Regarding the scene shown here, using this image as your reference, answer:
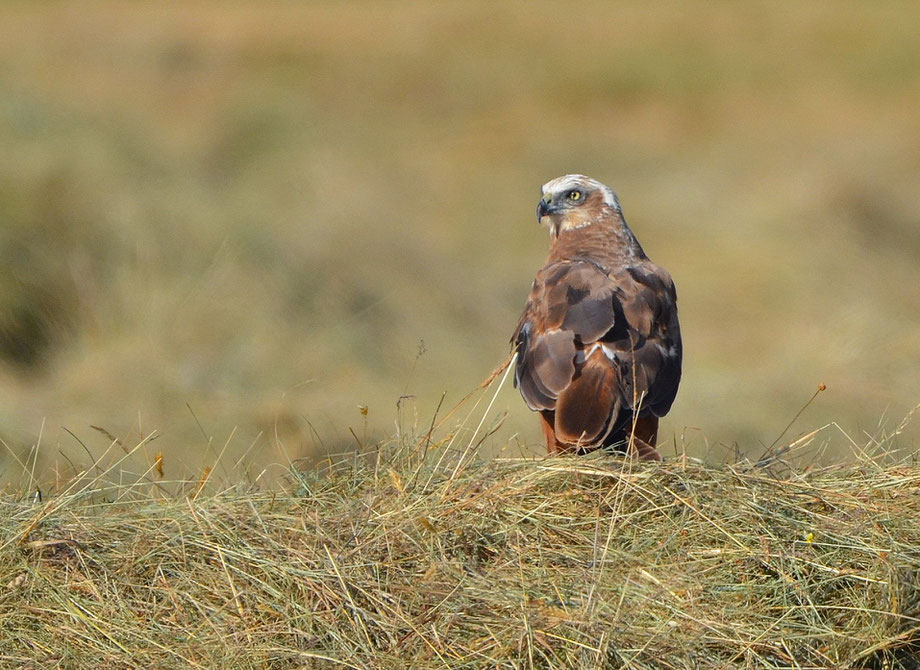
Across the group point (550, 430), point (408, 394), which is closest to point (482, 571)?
point (550, 430)

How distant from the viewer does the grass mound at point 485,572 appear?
2695mm

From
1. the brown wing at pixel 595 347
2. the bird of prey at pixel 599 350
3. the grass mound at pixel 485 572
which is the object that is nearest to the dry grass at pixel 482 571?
the grass mound at pixel 485 572

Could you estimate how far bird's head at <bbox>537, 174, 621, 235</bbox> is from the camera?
5145mm

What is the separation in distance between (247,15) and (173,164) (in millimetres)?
21029

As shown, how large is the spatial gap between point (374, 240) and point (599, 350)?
18.7 ft

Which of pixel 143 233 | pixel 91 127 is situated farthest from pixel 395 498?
pixel 91 127

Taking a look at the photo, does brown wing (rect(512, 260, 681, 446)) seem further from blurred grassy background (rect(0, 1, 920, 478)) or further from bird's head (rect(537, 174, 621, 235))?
bird's head (rect(537, 174, 621, 235))

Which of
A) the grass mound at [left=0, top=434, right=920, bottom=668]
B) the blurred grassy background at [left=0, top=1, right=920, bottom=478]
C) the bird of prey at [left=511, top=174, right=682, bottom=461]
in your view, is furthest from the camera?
the blurred grassy background at [left=0, top=1, right=920, bottom=478]

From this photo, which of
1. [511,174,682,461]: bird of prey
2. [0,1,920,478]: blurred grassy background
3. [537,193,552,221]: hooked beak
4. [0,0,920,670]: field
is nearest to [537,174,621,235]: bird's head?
[537,193,552,221]: hooked beak

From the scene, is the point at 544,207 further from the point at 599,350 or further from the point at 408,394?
the point at 408,394

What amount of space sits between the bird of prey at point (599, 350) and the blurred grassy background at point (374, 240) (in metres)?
0.32

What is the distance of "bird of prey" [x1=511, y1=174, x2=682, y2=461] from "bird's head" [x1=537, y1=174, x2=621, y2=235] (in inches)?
10.2

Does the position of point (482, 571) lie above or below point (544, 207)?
below

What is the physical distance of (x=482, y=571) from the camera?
2.91m
